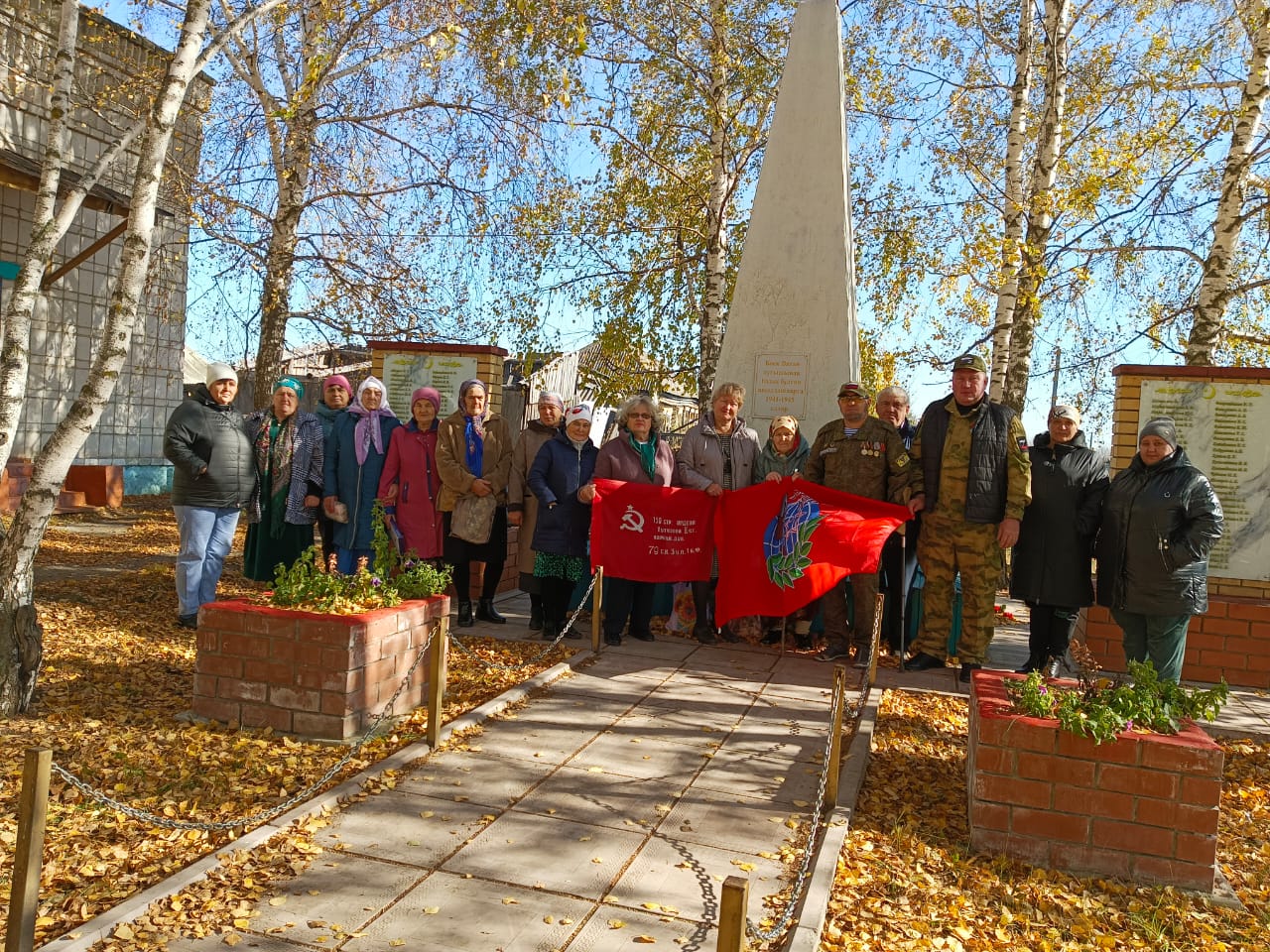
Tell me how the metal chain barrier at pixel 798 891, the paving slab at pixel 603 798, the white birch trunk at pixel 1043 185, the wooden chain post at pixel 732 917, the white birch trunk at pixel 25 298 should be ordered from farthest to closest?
the white birch trunk at pixel 1043 185 < the white birch trunk at pixel 25 298 < the paving slab at pixel 603 798 < the metal chain barrier at pixel 798 891 < the wooden chain post at pixel 732 917

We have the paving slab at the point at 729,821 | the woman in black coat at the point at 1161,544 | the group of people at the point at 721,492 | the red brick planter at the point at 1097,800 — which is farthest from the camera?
the group of people at the point at 721,492

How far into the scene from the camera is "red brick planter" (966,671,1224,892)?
11.9 feet

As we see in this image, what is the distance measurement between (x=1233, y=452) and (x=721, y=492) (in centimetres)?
378

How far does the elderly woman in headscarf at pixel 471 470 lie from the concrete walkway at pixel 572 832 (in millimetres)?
1911

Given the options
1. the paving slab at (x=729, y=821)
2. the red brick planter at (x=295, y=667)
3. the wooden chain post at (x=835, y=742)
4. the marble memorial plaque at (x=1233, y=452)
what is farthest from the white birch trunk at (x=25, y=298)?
the marble memorial plaque at (x=1233, y=452)

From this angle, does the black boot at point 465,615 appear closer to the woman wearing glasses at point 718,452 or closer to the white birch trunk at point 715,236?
the woman wearing glasses at point 718,452

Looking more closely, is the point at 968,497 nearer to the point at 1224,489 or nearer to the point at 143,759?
the point at 1224,489

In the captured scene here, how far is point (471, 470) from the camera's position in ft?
23.6

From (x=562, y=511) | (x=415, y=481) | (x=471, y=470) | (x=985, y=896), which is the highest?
(x=471, y=470)

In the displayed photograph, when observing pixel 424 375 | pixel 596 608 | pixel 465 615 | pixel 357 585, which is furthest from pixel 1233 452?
pixel 424 375

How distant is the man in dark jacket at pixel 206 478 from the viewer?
6461 mm

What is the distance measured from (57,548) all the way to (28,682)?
6227 mm

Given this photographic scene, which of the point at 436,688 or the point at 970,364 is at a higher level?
the point at 970,364

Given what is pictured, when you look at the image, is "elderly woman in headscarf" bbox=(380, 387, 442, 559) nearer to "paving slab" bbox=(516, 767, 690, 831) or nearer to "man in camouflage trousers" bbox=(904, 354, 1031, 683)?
"paving slab" bbox=(516, 767, 690, 831)
